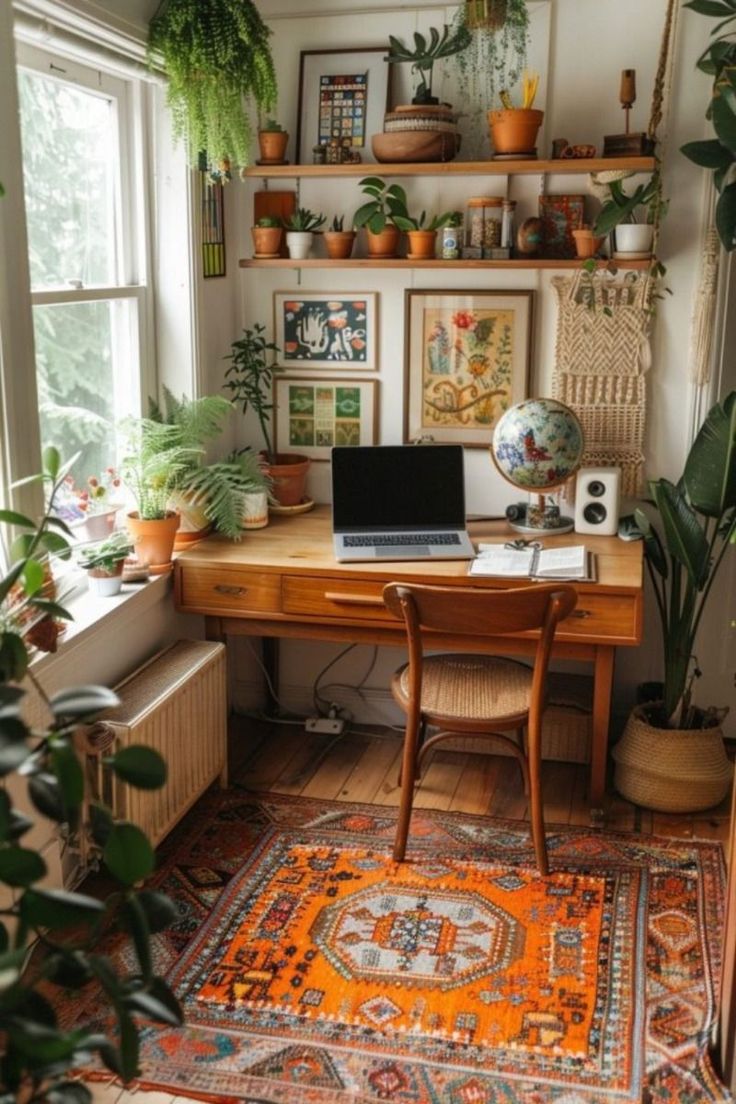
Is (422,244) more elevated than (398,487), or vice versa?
(422,244)

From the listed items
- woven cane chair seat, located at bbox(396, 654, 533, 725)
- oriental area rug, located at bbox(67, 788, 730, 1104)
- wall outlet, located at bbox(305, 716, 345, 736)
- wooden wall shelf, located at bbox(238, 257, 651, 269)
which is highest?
wooden wall shelf, located at bbox(238, 257, 651, 269)

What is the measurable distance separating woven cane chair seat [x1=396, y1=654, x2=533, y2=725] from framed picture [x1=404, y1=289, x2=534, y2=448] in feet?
2.72

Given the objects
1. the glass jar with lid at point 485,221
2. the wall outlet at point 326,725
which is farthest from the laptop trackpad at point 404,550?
the glass jar with lid at point 485,221

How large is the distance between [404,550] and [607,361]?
880 mm

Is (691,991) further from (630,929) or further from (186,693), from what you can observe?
(186,693)

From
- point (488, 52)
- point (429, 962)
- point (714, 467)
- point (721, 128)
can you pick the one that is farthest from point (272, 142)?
point (429, 962)

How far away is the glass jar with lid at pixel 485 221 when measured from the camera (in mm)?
3490

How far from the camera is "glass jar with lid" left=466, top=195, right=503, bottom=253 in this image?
3490 millimetres

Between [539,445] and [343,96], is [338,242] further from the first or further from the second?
[539,445]

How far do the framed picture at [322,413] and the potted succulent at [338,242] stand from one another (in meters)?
0.41

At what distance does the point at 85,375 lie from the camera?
319 centimetres

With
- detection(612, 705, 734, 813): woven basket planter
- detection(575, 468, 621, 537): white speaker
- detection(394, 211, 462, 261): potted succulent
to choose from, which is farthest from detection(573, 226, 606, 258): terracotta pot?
detection(612, 705, 734, 813): woven basket planter

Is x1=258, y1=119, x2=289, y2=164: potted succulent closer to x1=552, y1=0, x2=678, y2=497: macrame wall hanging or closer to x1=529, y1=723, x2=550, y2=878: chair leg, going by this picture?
x1=552, y1=0, x2=678, y2=497: macrame wall hanging

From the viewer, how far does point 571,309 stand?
3.58 m
